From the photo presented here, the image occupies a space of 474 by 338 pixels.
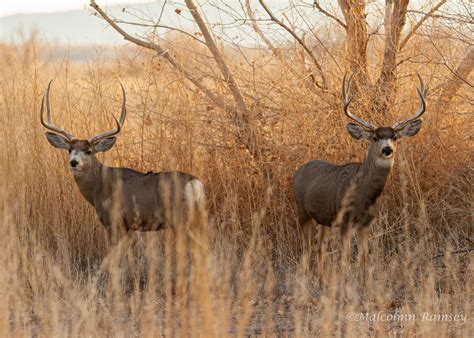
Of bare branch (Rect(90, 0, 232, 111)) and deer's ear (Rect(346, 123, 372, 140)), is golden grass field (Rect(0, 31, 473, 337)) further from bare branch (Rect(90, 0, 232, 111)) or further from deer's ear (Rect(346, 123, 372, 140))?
deer's ear (Rect(346, 123, 372, 140))

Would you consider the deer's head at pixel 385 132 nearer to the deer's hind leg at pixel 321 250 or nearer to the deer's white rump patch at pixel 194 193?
the deer's hind leg at pixel 321 250

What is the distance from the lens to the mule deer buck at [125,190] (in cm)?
764

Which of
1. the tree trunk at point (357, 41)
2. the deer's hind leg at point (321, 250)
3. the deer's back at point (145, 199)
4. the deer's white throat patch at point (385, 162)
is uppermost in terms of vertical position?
the tree trunk at point (357, 41)

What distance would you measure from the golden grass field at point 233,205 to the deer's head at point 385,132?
0.71m

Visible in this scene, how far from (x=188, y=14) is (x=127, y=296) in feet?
10.6

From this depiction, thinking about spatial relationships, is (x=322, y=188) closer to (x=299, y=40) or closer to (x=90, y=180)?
(x=299, y=40)

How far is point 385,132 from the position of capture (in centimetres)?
738

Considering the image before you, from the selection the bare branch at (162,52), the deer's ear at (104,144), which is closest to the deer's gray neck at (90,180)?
the deer's ear at (104,144)

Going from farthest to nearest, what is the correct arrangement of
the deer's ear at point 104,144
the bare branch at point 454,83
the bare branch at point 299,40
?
the bare branch at point 299,40 → the bare branch at point 454,83 → the deer's ear at point 104,144

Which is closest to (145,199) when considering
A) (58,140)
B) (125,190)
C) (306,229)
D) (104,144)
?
(125,190)

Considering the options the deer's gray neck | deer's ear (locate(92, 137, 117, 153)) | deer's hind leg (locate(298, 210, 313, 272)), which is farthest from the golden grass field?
deer's ear (locate(92, 137, 117, 153))

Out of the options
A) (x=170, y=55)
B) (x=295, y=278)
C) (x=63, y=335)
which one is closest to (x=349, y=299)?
(x=295, y=278)

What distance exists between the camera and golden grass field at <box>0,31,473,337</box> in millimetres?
6984

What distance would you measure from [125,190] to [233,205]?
1.11 m
